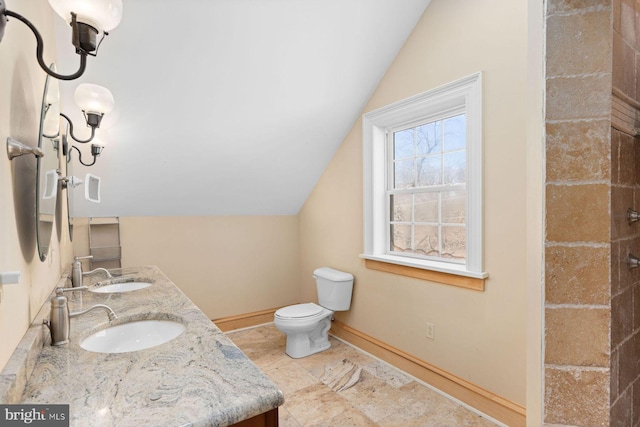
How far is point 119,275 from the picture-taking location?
2148mm

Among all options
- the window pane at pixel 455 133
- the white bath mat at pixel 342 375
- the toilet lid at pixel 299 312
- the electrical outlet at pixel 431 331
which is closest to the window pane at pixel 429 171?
the window pane at pixel 455 133

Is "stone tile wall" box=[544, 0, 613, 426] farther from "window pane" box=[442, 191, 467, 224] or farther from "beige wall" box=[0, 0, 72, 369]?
"beige wall" box=[0, 0, 72, 369]

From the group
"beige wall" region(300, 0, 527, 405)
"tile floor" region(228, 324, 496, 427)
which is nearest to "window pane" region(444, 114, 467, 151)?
"beige wall" region(300, 0, 527, 405)

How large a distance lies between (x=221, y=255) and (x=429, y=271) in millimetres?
2046

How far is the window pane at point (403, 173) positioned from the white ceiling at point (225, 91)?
0.55 m

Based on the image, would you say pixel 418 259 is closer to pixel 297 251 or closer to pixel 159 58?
pixel 297 251

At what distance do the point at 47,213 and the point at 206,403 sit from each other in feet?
3.08

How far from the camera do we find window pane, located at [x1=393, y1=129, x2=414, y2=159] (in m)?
2.54

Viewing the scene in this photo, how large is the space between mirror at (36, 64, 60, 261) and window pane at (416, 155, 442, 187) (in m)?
2.10

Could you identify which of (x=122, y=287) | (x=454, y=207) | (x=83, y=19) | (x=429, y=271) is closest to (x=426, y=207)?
(x=454, y=207)

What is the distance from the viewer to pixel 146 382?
77 cm

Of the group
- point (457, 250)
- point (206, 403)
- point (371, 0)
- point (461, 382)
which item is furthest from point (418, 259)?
point (206, 403)

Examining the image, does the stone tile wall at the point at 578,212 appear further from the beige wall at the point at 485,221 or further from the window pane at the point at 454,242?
the window pane at the point at 454,242

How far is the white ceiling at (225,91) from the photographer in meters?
1.78
